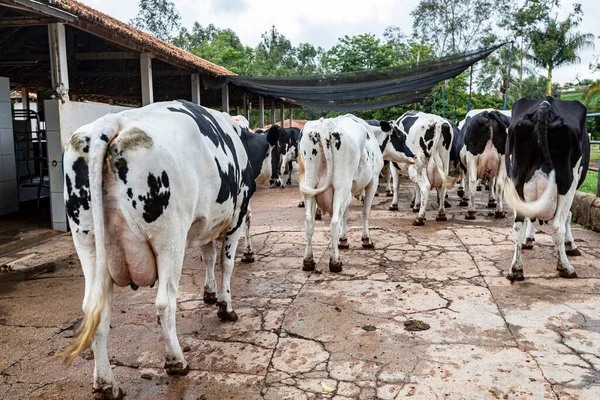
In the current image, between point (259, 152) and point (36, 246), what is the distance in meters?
3.46

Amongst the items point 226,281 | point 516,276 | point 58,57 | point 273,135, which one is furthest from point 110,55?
point 516,276

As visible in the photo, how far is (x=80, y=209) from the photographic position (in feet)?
8.14

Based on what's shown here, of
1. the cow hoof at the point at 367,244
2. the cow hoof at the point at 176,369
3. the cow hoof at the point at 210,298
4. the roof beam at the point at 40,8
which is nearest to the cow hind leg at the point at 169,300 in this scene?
the cow hoof at the point at 176,369

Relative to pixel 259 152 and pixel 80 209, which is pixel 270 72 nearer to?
pixel 259 152

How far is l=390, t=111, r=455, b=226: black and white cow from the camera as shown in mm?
7371

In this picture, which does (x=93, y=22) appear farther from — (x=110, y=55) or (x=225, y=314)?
(x=225, y=314)

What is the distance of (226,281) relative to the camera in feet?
Result: 12.1

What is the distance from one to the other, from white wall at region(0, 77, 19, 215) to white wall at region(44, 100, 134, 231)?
184 cm

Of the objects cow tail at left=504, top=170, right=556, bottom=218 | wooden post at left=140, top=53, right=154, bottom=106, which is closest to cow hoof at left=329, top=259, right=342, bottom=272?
cow tail at left=504, top=170, right=556, bottom=218

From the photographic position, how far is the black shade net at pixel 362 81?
972cm

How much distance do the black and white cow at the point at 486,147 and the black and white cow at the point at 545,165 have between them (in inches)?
97.3

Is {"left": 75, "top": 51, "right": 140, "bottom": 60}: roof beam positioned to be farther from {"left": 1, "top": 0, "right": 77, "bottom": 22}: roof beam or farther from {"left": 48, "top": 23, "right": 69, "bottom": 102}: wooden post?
{"left": 1, "top": 0, "right": 77, "bottom": 22}: roof beam

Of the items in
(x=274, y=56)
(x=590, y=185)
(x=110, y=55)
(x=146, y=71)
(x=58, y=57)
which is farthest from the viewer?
(x=274, y=56)

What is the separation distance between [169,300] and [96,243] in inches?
21.1
